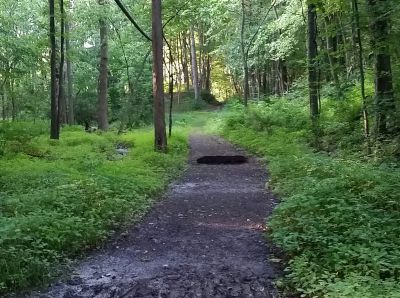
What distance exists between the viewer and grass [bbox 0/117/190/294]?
514cm

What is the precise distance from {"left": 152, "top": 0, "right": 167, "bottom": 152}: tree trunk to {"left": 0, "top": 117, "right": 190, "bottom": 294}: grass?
1200 millimetres

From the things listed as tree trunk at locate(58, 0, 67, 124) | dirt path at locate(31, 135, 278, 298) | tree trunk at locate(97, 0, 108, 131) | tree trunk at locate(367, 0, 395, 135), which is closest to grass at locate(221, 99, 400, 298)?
dirt path at locate(31, 135, 278, 298)

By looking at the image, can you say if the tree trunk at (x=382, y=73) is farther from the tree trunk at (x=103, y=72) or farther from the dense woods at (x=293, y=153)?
the tree trunk at (x=103, y=72)

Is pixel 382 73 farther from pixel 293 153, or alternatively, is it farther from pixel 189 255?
pixel 189 255

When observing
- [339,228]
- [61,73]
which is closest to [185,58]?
[61,73]

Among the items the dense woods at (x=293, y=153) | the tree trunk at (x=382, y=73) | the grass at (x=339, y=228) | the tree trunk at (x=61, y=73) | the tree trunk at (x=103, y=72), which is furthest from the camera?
the tree trunk at (x=103, y=72)

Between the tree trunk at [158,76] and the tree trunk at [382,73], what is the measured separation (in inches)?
266

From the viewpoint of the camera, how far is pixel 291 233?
591cm

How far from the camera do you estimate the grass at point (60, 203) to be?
5137mm

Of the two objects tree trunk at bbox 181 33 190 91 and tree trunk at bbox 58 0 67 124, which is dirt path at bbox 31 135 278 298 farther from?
tree trunk at bbox 181 33 190 91

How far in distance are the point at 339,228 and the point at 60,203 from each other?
4.31 meters

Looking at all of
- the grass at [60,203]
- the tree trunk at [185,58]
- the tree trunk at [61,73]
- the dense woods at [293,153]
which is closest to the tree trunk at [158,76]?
the dense woods at [293,153]

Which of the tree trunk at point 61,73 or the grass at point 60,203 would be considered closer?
the grass at point 60,203

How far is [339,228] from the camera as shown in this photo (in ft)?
19.1
